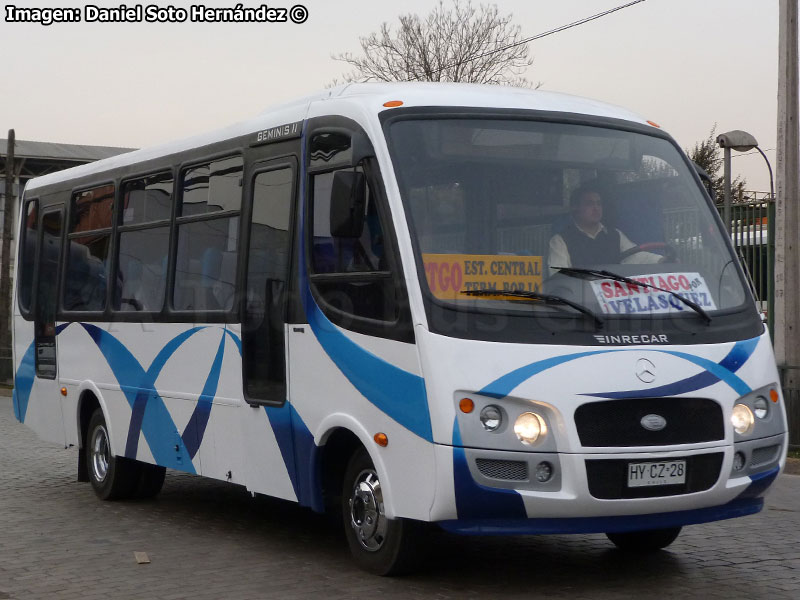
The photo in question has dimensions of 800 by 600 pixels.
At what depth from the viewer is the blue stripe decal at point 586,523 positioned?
687 cm

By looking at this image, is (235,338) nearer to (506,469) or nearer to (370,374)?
(370,374)

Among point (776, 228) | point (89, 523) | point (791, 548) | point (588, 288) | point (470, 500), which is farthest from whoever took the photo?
point (776, 228)

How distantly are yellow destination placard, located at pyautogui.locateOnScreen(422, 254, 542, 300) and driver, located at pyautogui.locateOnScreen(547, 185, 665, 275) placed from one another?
0.15 meters

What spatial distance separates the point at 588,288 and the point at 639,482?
1064mm

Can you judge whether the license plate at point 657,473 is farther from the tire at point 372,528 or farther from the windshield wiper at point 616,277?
the tire at point 372,528

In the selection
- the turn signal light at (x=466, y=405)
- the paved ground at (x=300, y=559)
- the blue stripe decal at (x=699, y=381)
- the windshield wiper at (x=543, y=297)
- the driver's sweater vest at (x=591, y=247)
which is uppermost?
the driver's sweater vest at (x=591, y=247)

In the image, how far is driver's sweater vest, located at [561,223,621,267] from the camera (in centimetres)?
737

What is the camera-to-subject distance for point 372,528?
7562 mm

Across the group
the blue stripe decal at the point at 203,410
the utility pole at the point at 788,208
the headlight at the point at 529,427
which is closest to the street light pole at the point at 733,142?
the utility pole at the point at 788,208

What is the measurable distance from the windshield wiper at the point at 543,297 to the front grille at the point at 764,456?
3.75 ft

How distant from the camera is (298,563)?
26.5 feet

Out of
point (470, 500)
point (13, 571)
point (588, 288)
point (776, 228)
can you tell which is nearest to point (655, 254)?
point (588, 288)

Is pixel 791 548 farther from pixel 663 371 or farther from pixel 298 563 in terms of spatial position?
pixel 298 563

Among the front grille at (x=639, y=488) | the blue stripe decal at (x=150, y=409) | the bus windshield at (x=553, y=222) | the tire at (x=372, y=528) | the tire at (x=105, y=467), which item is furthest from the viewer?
the tire at (x=105, y=467)
